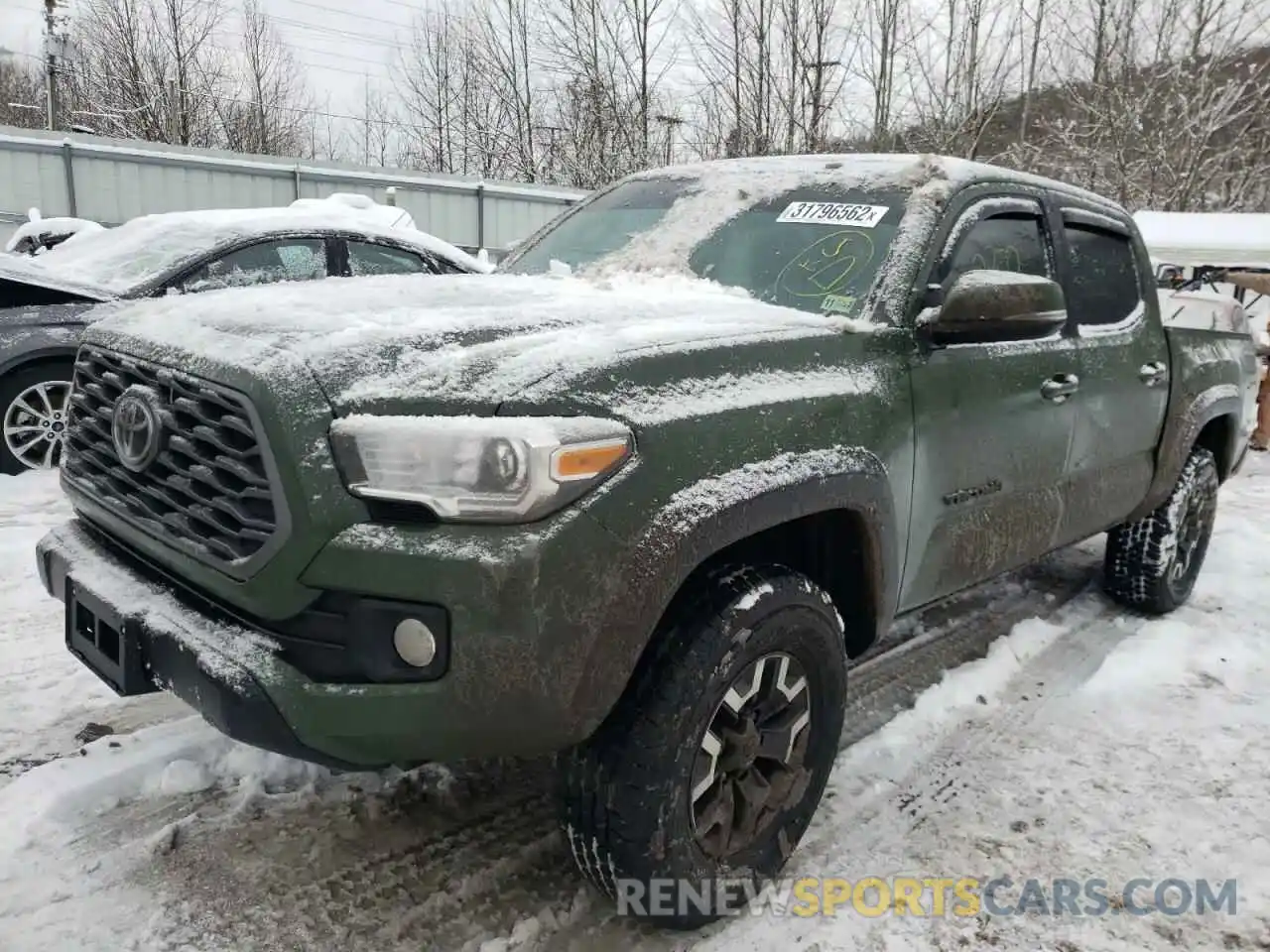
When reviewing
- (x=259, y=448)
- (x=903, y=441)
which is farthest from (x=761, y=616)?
(x=259, y=448)

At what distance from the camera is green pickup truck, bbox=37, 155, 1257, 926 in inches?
74.7

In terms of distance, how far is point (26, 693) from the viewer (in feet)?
11.0

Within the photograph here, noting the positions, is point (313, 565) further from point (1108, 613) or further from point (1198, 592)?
point (1198, 592)

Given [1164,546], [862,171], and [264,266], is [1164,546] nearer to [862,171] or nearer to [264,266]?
[862,171]

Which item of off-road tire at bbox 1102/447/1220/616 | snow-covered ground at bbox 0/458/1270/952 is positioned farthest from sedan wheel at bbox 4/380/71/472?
off-road tire at bbox 1102/447/1220/616

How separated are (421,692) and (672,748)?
1.88 ft

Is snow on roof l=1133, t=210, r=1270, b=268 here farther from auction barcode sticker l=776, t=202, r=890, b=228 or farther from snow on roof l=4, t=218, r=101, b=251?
snow on roof l=4, t=218, r=101, b=251

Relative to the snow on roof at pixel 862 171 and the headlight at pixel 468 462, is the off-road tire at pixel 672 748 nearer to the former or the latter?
the headlight at pixel 468 462

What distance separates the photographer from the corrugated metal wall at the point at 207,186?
49.2 feet

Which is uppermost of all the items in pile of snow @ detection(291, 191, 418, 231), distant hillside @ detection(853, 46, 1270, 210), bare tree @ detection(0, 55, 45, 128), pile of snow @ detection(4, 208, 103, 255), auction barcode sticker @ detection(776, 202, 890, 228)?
bare tree @ detection(0, 55, 45, 128)

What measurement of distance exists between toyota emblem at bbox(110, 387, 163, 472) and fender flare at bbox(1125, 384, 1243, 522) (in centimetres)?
390

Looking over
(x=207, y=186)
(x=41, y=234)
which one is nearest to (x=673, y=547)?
(x=41, y=234)

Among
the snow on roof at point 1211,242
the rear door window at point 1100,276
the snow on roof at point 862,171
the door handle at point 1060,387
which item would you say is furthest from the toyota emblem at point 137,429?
the snow on roof at point 1211,242

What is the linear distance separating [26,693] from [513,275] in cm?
222
